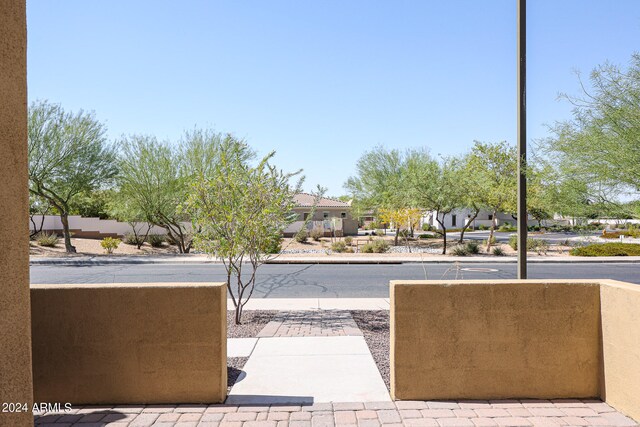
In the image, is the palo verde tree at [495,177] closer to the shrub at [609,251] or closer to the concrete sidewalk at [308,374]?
the shrub at [609,251]

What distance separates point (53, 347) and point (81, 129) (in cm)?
2562

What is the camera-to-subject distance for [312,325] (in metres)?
8.73

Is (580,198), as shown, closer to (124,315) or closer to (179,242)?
(124,315)

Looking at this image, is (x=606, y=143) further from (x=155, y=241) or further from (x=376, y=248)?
(x=155, y=241)

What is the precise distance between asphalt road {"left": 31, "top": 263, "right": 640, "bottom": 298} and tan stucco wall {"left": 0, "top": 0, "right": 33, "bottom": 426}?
30.8ft

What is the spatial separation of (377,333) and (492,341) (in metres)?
3.22

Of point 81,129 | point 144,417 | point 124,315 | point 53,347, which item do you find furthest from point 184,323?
point 81,129

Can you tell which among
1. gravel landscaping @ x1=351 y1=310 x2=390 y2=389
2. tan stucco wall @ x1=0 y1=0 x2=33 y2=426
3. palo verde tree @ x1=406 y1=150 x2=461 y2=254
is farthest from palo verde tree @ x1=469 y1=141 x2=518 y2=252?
tan stucco wall @ x1=0 y1=0 x2=33 y2=426

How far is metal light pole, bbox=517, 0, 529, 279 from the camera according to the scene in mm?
7043

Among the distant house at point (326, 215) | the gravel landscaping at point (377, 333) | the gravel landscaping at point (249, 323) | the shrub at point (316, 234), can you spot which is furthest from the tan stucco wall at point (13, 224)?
the distant house at point (326, 215)

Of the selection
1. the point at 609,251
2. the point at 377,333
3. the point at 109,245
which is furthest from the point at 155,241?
the point at 377,333

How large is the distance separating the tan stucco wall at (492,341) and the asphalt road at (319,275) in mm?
7471

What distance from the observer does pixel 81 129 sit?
2719cm

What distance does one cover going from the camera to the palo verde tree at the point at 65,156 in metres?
25.5
